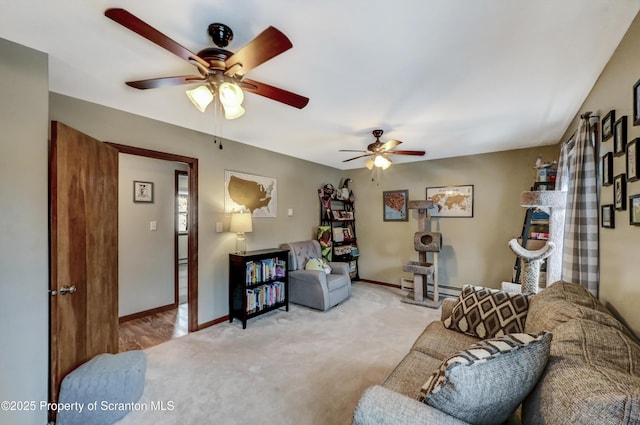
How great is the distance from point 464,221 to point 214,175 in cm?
392

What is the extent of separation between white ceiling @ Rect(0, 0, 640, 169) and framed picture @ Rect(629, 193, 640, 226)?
91 cm

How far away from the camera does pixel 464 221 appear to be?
4398mm

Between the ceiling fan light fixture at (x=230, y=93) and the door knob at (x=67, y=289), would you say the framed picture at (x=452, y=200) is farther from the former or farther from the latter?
the door knob at (x=67, y=289)

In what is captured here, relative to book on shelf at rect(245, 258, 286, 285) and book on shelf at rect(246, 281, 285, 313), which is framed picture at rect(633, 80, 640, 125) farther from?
book on shelf at rect(246, 281, 285, 313)

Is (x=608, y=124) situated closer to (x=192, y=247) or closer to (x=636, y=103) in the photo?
(x=636, y=103)

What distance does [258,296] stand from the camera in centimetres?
346

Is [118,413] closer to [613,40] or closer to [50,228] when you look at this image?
[50,228]

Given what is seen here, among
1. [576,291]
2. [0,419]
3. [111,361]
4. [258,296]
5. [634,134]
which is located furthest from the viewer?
[258,296]

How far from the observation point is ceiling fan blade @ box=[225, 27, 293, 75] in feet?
3.83

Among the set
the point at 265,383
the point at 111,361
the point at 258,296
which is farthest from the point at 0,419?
the point at 258,296

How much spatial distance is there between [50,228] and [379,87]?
96.3 inches

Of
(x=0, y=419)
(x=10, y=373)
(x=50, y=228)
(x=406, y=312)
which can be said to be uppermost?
(x=50, y=228)

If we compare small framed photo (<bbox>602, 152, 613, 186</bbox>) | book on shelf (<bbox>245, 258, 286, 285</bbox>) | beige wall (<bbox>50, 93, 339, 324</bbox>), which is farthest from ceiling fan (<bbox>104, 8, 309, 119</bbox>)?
book on shelf (<bbox>245, 258, 286, 285</bbox>)

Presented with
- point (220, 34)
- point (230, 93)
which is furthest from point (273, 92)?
point (220, 34)
